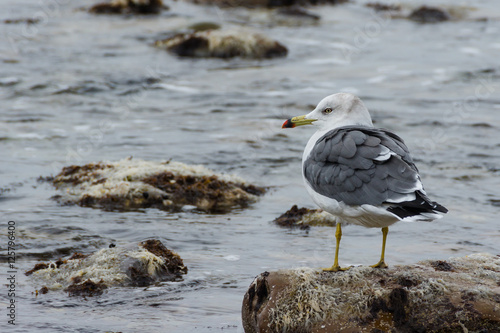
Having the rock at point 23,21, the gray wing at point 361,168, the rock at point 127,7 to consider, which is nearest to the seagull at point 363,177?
the gray wing at point 361,168

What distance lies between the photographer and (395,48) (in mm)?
18344

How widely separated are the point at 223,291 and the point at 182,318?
0.62 m

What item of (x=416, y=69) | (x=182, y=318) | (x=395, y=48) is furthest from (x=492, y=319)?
(x=395, y=48)

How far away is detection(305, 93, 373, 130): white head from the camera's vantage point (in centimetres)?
549

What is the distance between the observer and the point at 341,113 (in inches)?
218

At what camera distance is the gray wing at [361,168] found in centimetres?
464

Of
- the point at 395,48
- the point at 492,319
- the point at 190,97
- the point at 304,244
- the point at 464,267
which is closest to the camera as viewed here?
the point at 492,319

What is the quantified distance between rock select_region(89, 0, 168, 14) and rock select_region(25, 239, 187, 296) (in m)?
16.4

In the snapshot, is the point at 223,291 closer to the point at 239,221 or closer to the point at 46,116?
the point at 239,221

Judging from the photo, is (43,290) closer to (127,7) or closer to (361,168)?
(361,168)

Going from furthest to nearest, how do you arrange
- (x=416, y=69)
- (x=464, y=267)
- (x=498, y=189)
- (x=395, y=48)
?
1. (x=395, y=48)
2. (x=416, y=69)
3. (x=498, y=189)
4. (x=464, y=267)

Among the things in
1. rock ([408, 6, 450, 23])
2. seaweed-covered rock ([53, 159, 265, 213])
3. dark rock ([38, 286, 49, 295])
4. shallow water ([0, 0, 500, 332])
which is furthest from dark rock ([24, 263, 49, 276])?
rock ([408, 6, 450, 23])

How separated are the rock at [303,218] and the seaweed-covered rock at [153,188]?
2.50ft

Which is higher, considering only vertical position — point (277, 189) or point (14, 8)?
point (14, 8)
